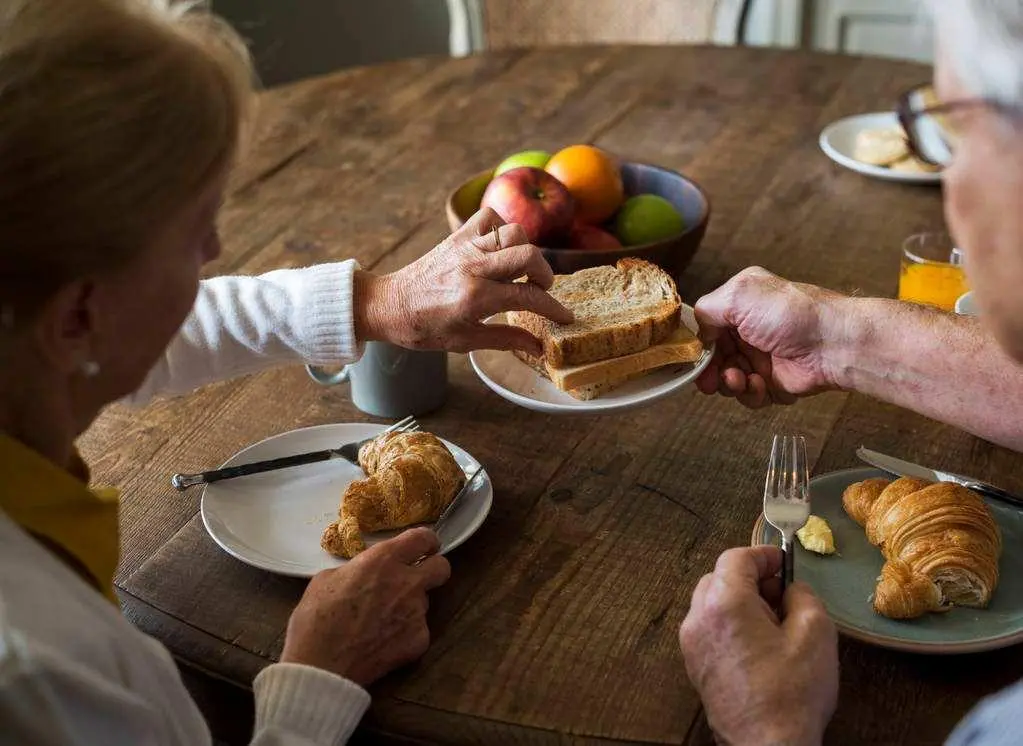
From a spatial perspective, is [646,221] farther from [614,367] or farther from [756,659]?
[756,659]

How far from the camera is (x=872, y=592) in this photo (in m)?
1.12

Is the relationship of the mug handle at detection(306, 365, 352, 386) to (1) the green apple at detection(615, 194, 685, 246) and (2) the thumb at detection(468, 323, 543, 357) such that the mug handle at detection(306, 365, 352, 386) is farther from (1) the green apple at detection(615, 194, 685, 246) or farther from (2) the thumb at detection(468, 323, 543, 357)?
(1) the green apple at detection(615, 194, 685, 246)

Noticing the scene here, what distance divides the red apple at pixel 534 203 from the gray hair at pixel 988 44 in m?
0.81

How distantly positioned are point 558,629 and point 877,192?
4.02ft

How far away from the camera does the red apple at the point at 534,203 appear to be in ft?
5.38

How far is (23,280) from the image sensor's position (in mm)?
870

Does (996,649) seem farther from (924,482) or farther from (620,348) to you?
(620,348)

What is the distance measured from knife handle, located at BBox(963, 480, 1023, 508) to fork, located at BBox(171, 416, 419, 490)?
617mm

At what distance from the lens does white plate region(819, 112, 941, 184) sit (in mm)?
2023

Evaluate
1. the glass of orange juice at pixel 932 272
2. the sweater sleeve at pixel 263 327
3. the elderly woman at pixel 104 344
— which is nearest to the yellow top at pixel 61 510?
the elderly woman at pixel 104 344

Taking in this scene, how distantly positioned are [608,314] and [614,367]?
0.30ft

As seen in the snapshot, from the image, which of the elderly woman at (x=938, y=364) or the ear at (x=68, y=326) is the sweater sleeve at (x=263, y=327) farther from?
the elderly woman at (x=938, y=364)

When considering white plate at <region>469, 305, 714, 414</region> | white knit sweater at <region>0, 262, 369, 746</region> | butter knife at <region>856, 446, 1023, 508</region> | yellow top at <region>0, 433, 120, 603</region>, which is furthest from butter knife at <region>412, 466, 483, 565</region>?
butter knife at <region>856, 446, 1023, 508</region>

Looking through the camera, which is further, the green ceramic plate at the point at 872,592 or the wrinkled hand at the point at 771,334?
the wrinkled hand at the point at 771,334
